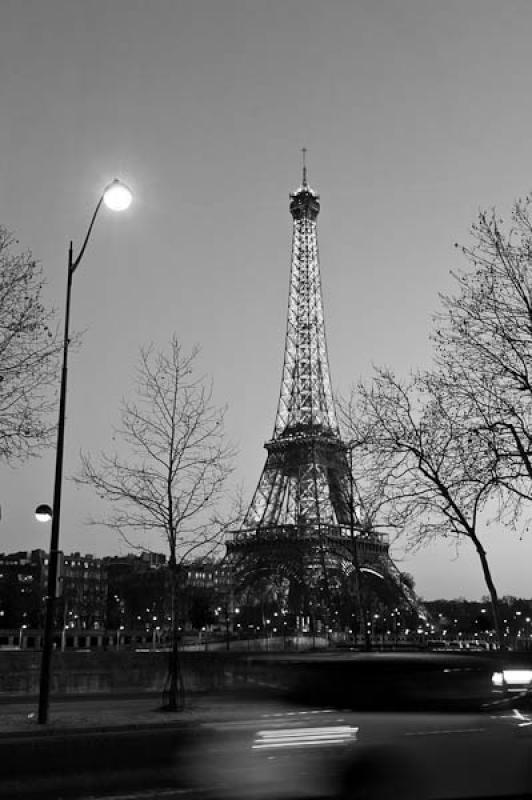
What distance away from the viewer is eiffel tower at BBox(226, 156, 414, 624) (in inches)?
2621

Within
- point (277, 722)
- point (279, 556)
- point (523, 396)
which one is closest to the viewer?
point (277, 722)

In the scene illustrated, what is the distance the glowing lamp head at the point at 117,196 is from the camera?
699 inches

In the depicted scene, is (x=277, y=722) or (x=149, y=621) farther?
(x=149, y=621)

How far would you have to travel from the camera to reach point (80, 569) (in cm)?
18838

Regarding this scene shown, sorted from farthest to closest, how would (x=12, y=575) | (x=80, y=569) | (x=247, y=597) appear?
(x=80, y=569) < (x=12, y=575) < (x=247, y=597)

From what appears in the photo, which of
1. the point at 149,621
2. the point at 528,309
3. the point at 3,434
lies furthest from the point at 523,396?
the point at 149,621

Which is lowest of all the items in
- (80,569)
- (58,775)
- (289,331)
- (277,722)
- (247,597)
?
(58,775)

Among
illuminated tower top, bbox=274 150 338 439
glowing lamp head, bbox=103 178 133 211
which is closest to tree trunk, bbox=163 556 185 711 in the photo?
glowing lamp head, bbox=103 178 133 211

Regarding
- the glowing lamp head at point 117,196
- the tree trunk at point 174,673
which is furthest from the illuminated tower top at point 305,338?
the glowing lamp head at point 117,196

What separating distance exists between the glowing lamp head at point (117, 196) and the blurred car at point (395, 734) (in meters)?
11.3

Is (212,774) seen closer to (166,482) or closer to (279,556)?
(166,482)

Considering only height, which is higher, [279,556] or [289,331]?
[289,331]

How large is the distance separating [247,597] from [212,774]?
66755mm

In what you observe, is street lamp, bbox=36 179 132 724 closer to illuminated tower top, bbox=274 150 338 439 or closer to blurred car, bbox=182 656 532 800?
blurred car, bbox=182 656 532 800
